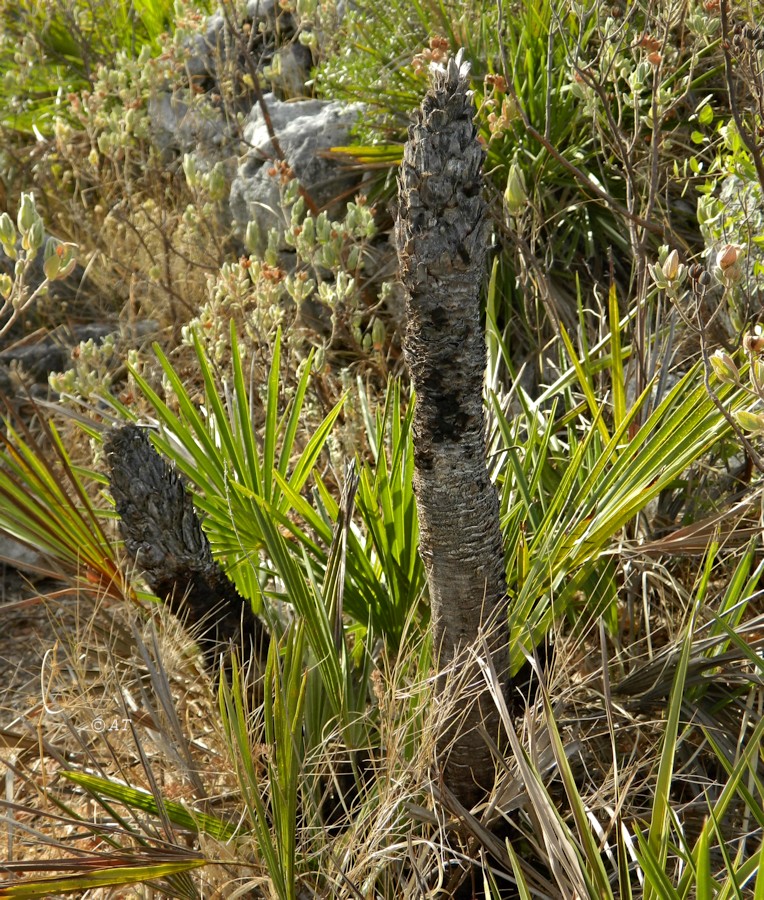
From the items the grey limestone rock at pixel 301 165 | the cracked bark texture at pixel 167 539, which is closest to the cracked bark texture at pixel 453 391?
the cracked bark texture at pixel 167 539

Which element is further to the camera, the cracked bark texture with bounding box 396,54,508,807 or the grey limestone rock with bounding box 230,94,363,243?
the grey limestone rock with bounding box 230,94,363,243

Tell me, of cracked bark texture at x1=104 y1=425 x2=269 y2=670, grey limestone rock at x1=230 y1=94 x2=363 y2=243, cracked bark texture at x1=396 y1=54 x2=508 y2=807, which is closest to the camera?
cracked bark texture at x1=396 y1=54 x2=508 y2=807

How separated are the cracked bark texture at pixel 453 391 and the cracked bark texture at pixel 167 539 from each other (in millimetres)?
377

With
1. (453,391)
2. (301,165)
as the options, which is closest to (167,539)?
(453,391)

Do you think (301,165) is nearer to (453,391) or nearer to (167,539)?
(167,539)

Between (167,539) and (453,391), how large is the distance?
61 cm

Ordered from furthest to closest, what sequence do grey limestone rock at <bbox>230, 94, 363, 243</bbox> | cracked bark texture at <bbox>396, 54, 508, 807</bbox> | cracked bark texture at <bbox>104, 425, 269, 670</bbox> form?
grey limestone rock at <bbox>230, 94, 363, 243</bbox>
cracked bark texture at <bbox>104, 425, 269, 670</bbox>
cracked bark texture at <bbox>396, 54, 508, 807</bbox>

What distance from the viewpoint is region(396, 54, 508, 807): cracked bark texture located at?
1165mm

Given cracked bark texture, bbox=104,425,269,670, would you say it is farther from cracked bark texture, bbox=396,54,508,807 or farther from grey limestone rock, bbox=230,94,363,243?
grey limestone rock, bbox=230,94,363,243

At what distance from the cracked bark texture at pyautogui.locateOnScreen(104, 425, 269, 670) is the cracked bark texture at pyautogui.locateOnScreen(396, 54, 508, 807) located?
0.38 meters

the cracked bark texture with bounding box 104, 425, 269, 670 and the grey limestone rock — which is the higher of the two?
the grey limestone rock

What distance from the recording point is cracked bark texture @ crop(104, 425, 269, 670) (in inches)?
60.3

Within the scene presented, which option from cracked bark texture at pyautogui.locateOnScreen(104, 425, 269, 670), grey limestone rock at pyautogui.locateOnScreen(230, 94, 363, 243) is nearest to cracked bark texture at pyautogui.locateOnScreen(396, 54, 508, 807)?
cracked bark texture at pyautogui.locateOnScreen(104, 425, 269, 670)

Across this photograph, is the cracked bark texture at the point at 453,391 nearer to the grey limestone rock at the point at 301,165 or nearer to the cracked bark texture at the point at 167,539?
the cracked bark texture at the point at 167,539
